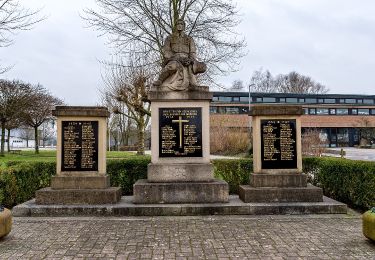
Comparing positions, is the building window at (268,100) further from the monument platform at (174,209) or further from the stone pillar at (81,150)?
the stone pillar at (81,150)

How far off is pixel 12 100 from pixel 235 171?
29594mm

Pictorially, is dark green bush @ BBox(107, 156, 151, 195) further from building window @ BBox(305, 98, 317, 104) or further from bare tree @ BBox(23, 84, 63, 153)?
building window @ BBox(305, 98, 317, 104)

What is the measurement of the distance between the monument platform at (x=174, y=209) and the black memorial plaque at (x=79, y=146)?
3.84 ft

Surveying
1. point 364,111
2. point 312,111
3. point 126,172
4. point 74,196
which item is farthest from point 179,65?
point 364,111

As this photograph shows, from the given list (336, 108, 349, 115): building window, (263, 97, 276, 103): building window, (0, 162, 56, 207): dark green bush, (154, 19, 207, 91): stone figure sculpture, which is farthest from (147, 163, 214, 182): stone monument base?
(336, 108, 349, 115): building window

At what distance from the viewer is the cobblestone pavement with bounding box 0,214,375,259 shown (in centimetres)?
554

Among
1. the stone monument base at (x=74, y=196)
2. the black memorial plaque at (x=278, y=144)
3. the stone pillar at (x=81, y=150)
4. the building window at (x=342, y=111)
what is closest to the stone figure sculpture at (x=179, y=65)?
the stone pillar at (x=81, y=150)

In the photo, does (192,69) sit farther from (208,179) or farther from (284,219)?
(284,219)

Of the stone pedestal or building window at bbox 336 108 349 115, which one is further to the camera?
building window at bbox 336 108 349 115

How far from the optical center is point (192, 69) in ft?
31.9

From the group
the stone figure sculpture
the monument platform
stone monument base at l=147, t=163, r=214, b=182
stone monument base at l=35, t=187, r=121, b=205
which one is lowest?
the monument platform

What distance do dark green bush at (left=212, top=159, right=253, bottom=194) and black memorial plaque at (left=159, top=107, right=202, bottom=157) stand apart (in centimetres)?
324

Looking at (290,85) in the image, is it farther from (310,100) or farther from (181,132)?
(181,132)

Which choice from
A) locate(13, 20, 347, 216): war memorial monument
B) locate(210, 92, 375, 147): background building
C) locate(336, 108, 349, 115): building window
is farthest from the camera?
locate(336, 108, 349, 115): building window
